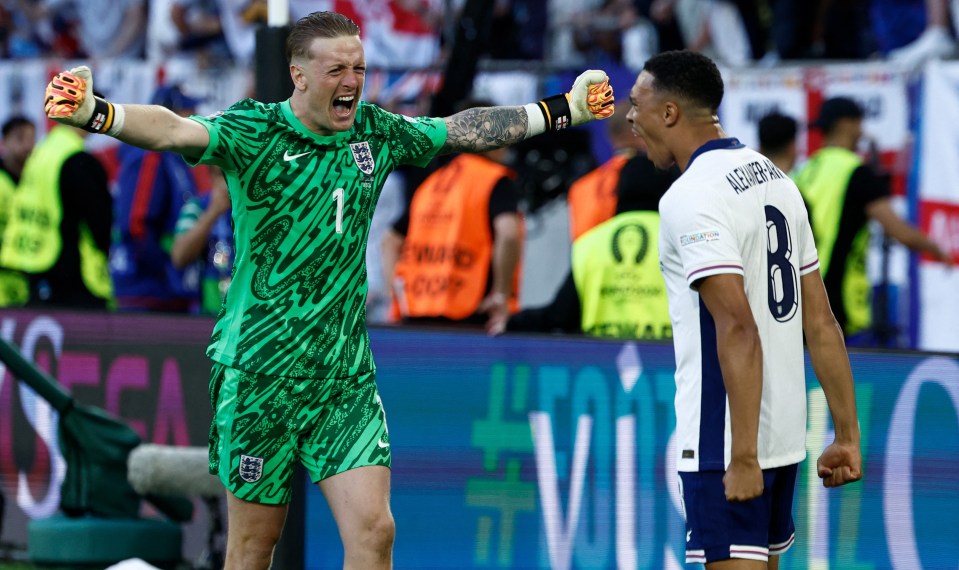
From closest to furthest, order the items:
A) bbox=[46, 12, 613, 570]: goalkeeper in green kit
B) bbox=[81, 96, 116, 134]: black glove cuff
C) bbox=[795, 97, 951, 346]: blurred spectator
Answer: bbox=[81, 96, 116, 134]: black glove cuff → bbox=[46, 12, 613, 570]: goalkeeper in green kit → bbox=[795, 97, 951, 346]: blurred spectator

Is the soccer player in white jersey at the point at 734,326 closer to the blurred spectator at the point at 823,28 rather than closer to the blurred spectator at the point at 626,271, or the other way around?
the blurred spectator at the point at 626,271

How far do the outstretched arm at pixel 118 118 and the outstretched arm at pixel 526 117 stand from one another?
3.32ft

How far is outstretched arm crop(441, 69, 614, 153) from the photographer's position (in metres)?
5.81

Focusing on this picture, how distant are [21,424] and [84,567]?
1266mm

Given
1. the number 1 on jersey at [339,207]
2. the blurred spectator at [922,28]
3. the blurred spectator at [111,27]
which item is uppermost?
the blurred spectator at [111,27]

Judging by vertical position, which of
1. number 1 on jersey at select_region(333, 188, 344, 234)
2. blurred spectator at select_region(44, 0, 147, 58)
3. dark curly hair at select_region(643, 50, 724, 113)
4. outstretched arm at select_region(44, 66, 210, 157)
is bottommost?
number 1 on jersey at select_region(333, 188, 344, 234)

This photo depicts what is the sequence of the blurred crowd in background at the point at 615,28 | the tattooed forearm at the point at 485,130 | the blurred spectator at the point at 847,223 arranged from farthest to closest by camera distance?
the blurred crowd in background at the point at 615,28 → the blurred spectator at the point at 847,223 → the tattooed forearm at the point at 485,130

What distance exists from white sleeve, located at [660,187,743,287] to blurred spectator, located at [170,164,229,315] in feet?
16.6

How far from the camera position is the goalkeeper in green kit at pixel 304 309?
5398mm

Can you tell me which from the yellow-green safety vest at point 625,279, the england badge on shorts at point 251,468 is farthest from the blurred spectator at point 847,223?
the england badge on shorts at point 251,468

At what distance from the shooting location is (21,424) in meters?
8.70

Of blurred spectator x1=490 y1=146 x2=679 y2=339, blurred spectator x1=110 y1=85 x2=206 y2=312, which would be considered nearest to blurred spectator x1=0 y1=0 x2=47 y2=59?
blurred spectator x1=110 y1=85 x2=206 y2=312

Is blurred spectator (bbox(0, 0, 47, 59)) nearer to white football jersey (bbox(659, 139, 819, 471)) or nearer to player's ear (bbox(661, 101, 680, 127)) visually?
player's ear (bbox(661, 101, 680, 127))

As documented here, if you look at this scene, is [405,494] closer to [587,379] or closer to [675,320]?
[587,379]
